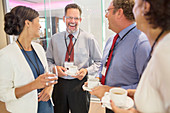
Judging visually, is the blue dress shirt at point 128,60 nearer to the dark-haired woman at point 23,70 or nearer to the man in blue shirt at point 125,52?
the man in blue shirt at point 125,52

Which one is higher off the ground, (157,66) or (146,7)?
(146,7)

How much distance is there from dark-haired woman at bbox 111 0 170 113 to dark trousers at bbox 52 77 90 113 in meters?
1.35

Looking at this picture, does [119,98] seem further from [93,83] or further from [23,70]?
[23,70]

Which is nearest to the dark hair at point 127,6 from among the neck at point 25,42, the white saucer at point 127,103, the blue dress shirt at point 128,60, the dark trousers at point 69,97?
the blue dress shirt at point 128,60

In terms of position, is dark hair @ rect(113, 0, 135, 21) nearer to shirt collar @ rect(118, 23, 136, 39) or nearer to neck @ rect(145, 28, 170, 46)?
shirt collar @ rect(118, 23, 136, 39)

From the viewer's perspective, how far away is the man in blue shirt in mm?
1174

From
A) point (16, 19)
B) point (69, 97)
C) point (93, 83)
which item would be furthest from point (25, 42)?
point (69, 97)

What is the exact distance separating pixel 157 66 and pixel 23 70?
3.80 feet

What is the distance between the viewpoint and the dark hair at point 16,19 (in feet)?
4.45

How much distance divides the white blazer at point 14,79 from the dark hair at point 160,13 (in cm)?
116

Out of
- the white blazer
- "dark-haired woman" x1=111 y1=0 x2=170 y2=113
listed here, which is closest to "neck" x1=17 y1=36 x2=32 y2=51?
the white blazer

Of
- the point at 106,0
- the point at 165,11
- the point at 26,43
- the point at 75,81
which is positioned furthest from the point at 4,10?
the point at 165,11

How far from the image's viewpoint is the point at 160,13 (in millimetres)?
623

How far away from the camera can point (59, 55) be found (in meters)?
2.09
